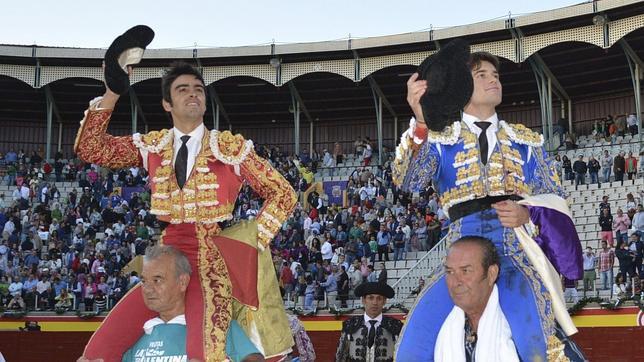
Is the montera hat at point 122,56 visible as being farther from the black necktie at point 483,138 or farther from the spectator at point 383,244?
the spectator at point 383,244

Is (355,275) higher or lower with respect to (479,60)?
lower

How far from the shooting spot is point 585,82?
25453 mm

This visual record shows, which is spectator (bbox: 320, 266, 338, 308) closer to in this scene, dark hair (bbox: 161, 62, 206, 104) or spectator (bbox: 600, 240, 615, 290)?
spectator (bbox: 600, 240, 615, 290)

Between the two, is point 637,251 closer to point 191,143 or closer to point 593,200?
point 593,200

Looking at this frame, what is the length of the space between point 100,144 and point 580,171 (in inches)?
651

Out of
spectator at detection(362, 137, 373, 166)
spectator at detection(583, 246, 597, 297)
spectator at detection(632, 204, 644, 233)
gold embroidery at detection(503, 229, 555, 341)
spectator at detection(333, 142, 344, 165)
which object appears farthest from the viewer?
spectator at detection(333, 142, 344, 165)

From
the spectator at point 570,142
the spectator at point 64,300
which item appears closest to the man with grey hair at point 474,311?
the spectator at point 64,300

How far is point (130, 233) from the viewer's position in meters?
20.7

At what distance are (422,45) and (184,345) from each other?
20.8 meters

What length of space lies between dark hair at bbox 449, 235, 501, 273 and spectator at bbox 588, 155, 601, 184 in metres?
16.6

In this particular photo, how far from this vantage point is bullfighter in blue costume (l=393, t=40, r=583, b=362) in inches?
162

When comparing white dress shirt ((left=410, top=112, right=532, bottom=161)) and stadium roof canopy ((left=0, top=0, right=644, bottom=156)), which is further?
stadium roof canopy ((left=0, top=0, right=644, bottom=156))

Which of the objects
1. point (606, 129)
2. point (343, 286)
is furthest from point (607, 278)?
point (606, 129)

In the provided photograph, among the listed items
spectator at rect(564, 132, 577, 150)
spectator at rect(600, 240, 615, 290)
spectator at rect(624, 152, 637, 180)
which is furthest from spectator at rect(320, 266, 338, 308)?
spectator at rect(564, 132, 577, 150)
